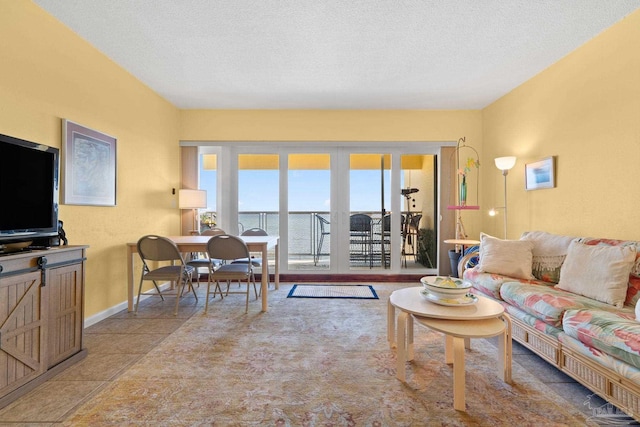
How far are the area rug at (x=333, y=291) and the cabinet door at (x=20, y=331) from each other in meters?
2.33

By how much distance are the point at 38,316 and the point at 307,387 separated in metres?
1.66

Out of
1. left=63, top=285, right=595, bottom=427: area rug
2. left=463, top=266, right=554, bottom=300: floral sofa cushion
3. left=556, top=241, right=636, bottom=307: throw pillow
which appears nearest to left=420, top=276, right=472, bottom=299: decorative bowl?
left=63, top=285, right=595, bottom=427: area rug

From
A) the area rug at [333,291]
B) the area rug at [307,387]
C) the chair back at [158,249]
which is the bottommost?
A: the area rug at [307,387]

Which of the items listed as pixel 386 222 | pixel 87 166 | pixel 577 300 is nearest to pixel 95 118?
pixel 87 166

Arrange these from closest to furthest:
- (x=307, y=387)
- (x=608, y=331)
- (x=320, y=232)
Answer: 1. (x=608, y=331)
2. (x=307, y=387)
3. (x=320, y=232)

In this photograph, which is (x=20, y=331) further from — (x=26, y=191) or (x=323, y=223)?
(x=323, y=223)

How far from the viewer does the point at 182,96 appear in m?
3.97

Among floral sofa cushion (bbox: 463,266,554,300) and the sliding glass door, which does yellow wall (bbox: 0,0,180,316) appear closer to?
the sliding glass door

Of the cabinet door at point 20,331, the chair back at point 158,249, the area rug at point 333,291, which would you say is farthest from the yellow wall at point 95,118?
the area rug at point 333,291

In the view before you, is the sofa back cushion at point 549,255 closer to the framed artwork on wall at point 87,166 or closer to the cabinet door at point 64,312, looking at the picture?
the cabinet door at point 64,312

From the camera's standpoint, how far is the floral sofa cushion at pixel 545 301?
6.16 feet

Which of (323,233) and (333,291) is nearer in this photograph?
(333,291)

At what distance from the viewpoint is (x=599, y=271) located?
2.05m

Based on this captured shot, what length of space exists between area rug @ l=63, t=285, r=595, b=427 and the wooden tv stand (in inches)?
16.5
